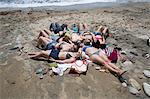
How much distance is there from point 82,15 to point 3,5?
4112 millimetres

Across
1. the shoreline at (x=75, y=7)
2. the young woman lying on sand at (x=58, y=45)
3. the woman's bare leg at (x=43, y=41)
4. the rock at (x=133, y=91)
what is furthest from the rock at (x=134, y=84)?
the shoreline at (x=75, y=7)

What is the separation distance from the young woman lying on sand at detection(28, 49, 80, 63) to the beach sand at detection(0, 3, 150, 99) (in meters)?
0.22

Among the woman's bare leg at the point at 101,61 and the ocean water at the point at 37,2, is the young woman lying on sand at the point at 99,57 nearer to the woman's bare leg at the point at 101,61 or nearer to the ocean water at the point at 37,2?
the woman's bare leg at the point at 101,61

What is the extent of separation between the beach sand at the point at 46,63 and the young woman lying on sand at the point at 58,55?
220mm

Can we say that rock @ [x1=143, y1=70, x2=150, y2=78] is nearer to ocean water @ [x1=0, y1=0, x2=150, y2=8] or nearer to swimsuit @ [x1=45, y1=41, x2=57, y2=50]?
swimsuit @ [x1=45, y1=41, x2=57, y2=50]

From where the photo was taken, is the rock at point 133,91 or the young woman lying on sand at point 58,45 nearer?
the rock at point 133,91

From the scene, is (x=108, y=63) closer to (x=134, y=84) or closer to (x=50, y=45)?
(x=134, y=84)

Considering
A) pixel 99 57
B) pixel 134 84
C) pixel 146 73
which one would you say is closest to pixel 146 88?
pixel 134 84

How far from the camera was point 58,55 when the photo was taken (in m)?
6.17


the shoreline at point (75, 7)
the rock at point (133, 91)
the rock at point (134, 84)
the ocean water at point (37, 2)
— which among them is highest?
the ocean water at point (37, 2)

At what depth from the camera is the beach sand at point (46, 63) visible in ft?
17.2

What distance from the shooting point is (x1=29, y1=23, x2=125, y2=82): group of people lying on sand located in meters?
6.07

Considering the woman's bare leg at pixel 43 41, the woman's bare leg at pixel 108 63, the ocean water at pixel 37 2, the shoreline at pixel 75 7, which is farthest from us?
the ocean water at pixel 37 2

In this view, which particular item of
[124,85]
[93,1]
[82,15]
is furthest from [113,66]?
[93,1]
